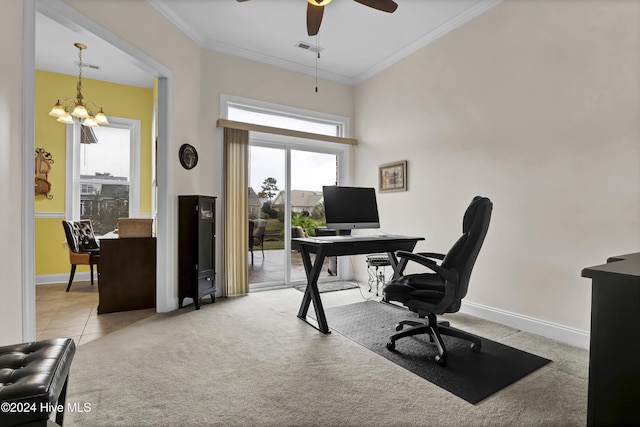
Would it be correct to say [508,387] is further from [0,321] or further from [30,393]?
[0,321]

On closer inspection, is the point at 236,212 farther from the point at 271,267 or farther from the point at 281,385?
the point at 281,385

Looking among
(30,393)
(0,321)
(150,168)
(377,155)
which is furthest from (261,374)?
(150,168)

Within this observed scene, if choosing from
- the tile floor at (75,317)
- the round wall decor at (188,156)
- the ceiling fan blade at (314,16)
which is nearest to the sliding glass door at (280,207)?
the round wall decor at (188,156)

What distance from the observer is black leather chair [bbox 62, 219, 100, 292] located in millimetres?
4348

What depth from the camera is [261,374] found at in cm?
215

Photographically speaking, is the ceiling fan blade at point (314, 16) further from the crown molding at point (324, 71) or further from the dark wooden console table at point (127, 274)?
the dark wooden console table at point (127, 274)

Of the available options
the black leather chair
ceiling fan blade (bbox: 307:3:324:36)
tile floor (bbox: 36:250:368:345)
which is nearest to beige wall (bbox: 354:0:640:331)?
ceiling fan blade (bbox: 307:3:324:36)

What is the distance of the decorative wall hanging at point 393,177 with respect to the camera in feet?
14.0

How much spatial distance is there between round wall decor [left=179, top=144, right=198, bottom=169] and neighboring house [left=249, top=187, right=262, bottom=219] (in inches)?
35.1

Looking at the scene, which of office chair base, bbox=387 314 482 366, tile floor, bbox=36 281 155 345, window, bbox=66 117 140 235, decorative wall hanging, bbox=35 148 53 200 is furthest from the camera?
window, bbox=66 117 140 235

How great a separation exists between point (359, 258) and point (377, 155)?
1.63m

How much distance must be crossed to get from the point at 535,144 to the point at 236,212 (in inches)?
133

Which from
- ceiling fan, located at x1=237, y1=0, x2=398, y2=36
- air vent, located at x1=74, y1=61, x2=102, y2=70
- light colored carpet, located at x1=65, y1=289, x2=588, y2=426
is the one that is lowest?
light colored carpet, located at x1=65, y1=289, x2=588, y2=426

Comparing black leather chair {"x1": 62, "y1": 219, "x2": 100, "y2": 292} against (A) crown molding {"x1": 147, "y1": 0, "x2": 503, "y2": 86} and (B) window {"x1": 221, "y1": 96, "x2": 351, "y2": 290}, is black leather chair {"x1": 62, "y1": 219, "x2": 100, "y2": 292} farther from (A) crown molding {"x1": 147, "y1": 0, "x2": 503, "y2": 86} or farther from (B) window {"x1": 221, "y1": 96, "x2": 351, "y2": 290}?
(A) crown molding {"x1": 147, "y1": 0, "x2": 503, "y2": 86}
